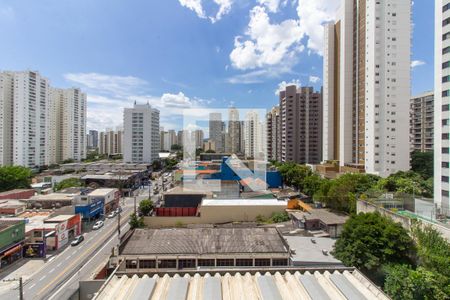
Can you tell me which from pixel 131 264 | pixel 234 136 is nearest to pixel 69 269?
pixel 131 264

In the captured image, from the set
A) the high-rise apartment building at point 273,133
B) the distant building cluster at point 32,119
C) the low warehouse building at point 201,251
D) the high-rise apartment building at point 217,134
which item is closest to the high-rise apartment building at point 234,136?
the high-rise apartment building at point 217,134

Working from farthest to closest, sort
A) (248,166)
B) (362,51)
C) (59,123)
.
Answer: (59,123) < (248,166) < (362,51)

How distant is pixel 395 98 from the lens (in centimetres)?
2433

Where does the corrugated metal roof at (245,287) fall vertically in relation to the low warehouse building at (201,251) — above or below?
above

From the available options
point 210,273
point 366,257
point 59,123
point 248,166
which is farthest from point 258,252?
point 59,123

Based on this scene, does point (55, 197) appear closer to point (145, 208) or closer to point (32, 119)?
point (145, 208)

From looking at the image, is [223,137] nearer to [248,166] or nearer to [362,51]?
[248,166]

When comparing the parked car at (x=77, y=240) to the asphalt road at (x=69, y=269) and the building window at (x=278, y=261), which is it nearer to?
the asphalt road at (x=69, y=269)

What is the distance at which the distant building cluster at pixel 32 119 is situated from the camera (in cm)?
3609

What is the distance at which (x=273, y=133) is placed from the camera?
48469mm

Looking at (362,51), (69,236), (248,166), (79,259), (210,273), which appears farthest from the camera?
(248,166)

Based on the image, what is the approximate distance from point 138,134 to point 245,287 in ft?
152

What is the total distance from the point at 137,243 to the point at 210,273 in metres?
7.74

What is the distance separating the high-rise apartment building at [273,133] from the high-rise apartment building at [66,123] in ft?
120
